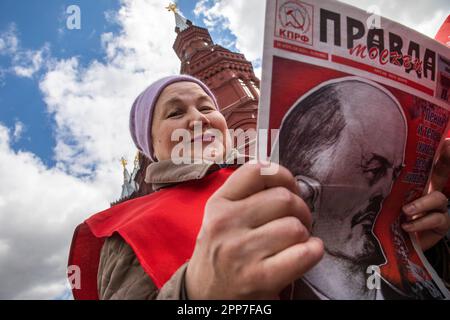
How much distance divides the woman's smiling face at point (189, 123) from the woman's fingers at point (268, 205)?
2.46 ft

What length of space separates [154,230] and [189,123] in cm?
62

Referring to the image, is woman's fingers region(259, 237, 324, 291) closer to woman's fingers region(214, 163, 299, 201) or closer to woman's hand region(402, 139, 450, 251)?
woman's fingers region(214, 163, 299, 201)

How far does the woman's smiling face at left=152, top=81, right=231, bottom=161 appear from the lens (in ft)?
4.62

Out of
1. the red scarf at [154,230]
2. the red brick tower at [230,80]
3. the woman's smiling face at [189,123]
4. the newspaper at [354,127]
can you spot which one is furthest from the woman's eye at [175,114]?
the red brick tower at [230,80]

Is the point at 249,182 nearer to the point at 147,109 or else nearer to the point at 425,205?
the point at 425,205

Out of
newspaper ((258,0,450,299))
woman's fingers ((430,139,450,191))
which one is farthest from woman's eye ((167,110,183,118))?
woman's fingers ((430,139,450,191))

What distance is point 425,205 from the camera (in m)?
1.16

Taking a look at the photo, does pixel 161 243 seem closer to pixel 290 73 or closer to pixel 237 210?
pixel 237 210

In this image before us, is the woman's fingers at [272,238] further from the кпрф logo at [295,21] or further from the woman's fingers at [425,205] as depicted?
the woman's fingers at [425,205]

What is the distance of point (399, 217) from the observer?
1.19 m

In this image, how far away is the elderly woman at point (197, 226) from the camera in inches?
24.1

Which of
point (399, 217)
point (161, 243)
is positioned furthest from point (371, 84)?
point (161, 243)

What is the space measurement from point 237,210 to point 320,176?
0.41 metres

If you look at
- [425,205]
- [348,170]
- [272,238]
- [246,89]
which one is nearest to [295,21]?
[348,170]
